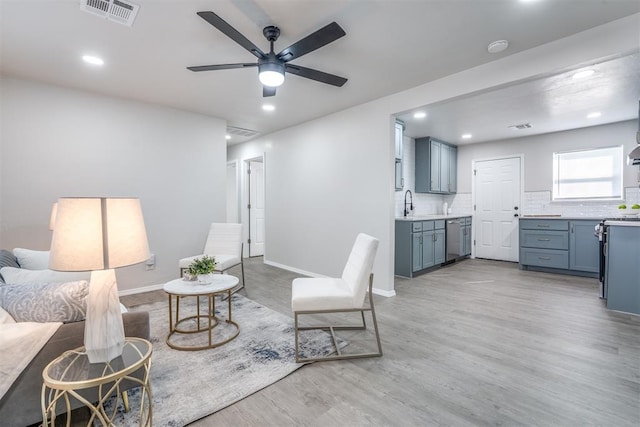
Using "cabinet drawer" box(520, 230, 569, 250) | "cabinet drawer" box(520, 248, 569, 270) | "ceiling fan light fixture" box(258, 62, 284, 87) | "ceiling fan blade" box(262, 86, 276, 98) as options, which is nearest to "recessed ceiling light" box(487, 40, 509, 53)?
"ceiling fan light fixture" box(258, 62, 284, 87)

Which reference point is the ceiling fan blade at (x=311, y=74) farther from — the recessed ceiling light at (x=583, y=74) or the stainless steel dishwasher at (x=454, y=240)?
the stainless steel dishwasher at (x=454, y=240)

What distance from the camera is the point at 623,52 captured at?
7.13 feet

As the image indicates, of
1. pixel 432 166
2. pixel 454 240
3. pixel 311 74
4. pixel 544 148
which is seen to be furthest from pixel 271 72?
pixel 544 148

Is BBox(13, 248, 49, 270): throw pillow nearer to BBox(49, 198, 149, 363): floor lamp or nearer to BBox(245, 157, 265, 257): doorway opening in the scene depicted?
BBox(49, 198, 149, 363): floor lamp

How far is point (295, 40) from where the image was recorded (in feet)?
7.98

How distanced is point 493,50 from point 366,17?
123 cm

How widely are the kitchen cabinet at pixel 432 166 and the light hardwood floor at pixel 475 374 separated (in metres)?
2.87

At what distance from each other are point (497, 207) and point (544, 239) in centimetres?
126

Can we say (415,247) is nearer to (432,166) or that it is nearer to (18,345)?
(432,166)

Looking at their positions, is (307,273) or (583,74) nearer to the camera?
(583,74)

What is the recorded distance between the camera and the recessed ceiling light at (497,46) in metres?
2.41

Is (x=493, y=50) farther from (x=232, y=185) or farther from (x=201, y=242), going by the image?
(x=232, y=185)

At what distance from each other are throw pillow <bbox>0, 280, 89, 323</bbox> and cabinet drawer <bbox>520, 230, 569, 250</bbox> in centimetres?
603

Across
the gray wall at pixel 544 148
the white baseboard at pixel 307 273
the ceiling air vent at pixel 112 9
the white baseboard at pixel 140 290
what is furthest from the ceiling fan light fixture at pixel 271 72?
the gray wall at pixel 544 148
